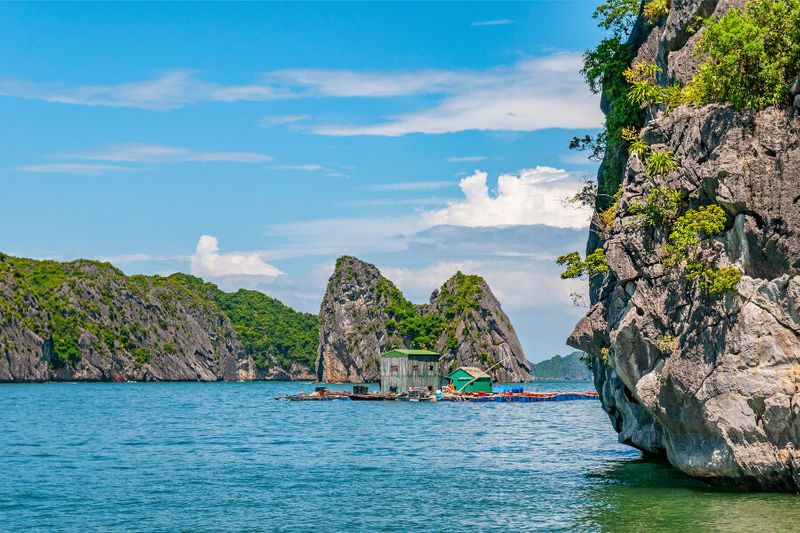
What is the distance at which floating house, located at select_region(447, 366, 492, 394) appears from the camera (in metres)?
108

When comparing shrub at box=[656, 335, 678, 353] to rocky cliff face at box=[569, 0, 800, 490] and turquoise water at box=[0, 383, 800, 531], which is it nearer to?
rocky cliff face at box=[569, 0, 800, 490]

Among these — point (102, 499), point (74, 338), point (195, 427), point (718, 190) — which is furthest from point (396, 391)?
point (74, 338)

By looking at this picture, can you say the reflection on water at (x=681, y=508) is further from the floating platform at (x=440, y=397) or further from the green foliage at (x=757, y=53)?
the floating platform at (x=440, y=397)

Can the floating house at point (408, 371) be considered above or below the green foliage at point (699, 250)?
below

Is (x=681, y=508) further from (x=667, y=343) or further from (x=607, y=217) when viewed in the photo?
(x=607, y=217)

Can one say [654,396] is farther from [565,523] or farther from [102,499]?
[102,499]

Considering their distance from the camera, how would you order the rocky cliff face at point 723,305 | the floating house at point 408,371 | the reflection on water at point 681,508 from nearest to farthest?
1. the reflection on water at point 681,508
2. the rocky cliff face at point 723,305
3. the floating house at point 408,371

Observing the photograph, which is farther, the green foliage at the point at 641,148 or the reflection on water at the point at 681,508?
the green foliage at the point at 641,148

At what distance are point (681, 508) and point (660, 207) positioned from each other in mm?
8804

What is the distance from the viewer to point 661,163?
26.9 meters

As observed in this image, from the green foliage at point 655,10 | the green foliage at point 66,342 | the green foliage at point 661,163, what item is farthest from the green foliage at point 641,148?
the green foliage at point 66,342

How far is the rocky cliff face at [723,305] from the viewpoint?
2403 centimetres

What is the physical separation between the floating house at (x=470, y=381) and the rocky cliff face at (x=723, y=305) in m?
78.6

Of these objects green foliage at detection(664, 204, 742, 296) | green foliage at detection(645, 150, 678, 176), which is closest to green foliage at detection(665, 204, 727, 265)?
green foliage at detection(664, 204, 742, 296)
